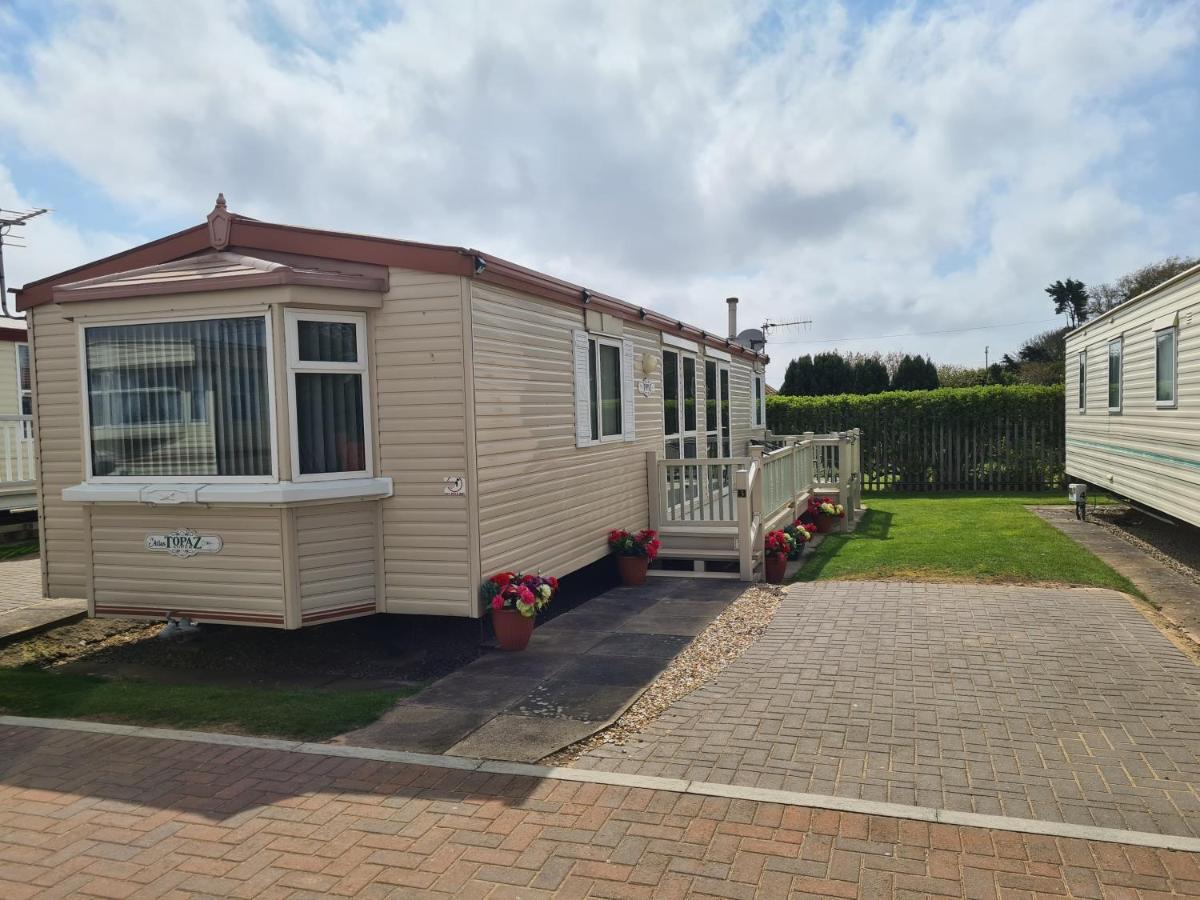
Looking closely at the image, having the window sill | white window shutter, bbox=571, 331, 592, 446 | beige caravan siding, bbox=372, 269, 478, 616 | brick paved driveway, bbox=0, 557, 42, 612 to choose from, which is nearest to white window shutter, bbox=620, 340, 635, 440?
white window shutter, bbox=571, 331, 592, 446

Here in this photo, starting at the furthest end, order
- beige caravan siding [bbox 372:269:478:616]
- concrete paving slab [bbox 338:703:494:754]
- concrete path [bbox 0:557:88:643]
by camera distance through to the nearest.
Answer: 1. concrete path [bbox 0:557:88:643]
2. beige caravan siding [bbox 372:269:478:616]
3. concrete paving slab [bbox 338:703:494:754]

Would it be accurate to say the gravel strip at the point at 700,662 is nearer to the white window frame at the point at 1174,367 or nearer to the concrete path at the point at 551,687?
the concrete path at the point at 551,687

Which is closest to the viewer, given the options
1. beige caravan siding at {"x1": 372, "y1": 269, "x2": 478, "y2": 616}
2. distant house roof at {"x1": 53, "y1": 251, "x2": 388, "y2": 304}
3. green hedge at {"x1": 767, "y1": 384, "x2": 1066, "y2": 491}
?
distant house roof at {"x1": 53, "y1": 251, "x2": 388, "y2": 304}

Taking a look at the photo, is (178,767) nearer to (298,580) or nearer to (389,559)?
(298,580)

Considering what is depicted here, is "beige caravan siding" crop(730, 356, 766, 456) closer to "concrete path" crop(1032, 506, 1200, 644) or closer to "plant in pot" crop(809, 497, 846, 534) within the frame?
"plant in pot" crop(809, 497, 846, 534)

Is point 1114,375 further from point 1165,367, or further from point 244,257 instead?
point 244,257

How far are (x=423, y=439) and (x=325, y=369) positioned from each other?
84cm

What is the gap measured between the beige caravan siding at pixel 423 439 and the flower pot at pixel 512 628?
0.71ft

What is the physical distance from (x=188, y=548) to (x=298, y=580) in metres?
0.95

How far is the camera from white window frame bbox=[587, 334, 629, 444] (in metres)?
8.89

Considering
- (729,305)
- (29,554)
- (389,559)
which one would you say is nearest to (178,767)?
(389,559)

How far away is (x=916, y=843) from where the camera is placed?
3.55 metres

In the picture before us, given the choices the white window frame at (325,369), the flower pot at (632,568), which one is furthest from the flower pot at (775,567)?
the white window frame at (325,369)

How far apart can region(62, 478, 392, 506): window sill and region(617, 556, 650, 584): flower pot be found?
3344 millimetres
